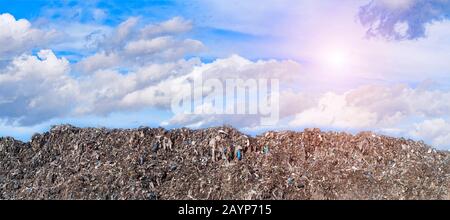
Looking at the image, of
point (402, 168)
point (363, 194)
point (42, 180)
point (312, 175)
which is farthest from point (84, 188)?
point (402, 168)

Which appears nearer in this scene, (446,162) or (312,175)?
(312,175)

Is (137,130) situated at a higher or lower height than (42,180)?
higher

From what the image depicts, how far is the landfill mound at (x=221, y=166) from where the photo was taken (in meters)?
14.1

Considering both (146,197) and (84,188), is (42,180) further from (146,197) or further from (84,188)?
(146,197)

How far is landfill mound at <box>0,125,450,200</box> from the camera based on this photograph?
46.1ft

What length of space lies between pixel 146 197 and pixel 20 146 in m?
5.17

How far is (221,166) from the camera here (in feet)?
48.4

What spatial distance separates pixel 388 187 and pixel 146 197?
6.13 meters

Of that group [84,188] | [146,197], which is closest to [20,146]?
[84,188]
